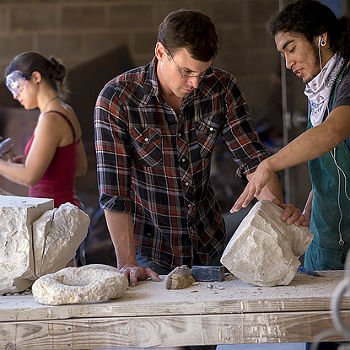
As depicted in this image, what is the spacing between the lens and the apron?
3.19 m

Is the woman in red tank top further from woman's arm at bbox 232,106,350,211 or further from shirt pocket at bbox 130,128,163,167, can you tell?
woman's arm at bbox 232,106,350,211

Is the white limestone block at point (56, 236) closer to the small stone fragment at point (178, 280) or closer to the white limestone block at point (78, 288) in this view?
the white limestone block at point (78, 288)

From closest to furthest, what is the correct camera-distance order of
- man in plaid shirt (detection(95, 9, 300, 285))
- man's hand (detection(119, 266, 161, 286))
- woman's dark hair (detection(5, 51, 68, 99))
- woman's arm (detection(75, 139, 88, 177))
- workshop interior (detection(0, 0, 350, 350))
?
man's hand (detection(119, 266, 161, 286)), man in plaid shirt (detection(95, 9, 300, 285)), woman's dark hair (detection(5, 51, 68, 99)), woman's arm (detection(75, 139, 88, 177)), workshop interior (detection(0, 0, 350, 350))

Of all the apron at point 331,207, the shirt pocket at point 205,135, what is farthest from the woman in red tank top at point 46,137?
the apron at point 331,207

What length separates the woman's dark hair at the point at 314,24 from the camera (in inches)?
123

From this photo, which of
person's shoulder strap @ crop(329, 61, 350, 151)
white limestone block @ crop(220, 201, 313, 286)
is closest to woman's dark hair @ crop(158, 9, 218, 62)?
person's shoulder strap @ crop(329, 61, 350, 151)

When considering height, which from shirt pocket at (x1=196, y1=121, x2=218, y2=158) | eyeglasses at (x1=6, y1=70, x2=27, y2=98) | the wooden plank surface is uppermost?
eyeglasses at (x1=6, y1=70, x2=27, y2=98)

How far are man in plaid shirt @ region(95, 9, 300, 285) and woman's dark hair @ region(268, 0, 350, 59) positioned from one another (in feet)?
1.04

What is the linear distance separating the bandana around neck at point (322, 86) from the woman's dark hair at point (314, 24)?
5 centimetres

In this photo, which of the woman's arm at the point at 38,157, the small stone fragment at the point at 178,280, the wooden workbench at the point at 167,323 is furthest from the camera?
the woman's arm at the point at 38,157

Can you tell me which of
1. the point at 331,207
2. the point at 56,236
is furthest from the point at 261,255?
the point at 56,236

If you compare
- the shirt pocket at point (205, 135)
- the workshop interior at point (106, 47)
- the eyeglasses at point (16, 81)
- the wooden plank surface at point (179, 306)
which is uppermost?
the workshop interior at point (106, 47)

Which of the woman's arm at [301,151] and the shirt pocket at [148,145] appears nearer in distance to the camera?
the woman's arm at [301,151]

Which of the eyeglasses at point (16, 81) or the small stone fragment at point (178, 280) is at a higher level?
the eyeglasses at point (16, 81)
